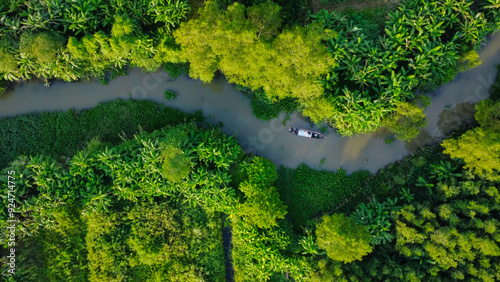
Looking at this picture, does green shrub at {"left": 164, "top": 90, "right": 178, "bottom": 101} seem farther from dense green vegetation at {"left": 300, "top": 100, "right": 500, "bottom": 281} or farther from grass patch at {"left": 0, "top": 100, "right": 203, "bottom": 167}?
dense green vegetation at {"left": 300, "top": 100, "right": 500, "bottom": 281}

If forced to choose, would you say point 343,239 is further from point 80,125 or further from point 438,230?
point 80,125

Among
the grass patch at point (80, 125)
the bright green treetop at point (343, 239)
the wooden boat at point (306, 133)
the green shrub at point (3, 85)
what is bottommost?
the bright green treetop at point (343, 239)

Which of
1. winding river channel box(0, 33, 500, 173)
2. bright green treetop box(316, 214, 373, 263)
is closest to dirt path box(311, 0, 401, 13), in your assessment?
winding river channel box(0, 33, 500, 173)

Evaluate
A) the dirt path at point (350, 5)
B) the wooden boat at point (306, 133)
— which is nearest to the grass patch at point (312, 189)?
the wooden boat at point (306, 133)

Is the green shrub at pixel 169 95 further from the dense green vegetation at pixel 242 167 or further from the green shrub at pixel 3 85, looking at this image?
the green shrub at pixel 3 85

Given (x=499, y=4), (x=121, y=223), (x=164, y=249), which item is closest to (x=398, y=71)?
(x=499, y=4)

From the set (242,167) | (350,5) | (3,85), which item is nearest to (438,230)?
(242,167)
